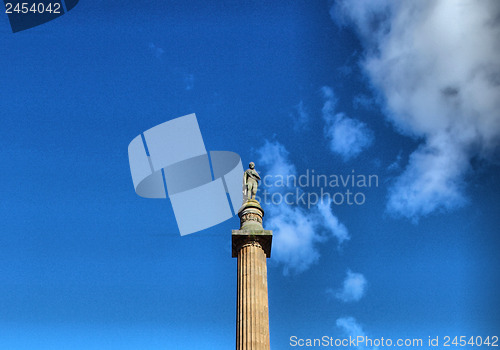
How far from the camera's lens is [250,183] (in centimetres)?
2152

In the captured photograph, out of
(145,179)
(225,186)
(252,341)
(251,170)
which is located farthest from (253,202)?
(145,179)

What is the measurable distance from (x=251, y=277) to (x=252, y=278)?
2.1 inches

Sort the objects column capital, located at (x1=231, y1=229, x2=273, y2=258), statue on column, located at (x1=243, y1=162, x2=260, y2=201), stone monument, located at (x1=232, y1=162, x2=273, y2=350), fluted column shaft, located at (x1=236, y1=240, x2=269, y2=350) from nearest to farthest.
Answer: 1. fluted column shaft, located at (x1=236, y1=240, x2=269, y2=350)
2. stone monument, located at (x1=232, y1=162, x2=273, y2=350)
3. column capital, located at (x1=231, y1=229, x2=273, y2=258)
4. statue on column, located at (x1=243, y1=162, x2=260, y2=201)

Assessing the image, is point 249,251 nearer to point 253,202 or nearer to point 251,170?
point 253,202

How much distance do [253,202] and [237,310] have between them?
460 cm

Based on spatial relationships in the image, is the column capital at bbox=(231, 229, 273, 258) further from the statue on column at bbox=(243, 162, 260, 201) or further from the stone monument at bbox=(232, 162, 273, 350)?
the statue on column at bbox=(243, 162, 260, 201)

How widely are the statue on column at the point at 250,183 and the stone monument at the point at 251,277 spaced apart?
0.12 meters

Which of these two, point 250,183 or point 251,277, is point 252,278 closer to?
point 251,277

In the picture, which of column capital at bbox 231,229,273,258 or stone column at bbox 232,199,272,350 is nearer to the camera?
stone column at bbox 232,199,272,350

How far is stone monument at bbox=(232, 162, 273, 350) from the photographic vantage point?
17609 millimetres

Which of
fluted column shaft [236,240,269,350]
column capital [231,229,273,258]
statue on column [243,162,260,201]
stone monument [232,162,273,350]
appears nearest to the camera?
fluted column shaft [236,240,269,350]

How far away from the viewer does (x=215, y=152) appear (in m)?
26.6

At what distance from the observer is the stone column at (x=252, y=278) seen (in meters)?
17.6

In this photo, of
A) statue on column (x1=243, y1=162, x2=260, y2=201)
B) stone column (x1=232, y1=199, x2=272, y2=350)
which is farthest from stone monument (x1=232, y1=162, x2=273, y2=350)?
statue on column (x1=243, y1=162, x2=260, y2=201)
